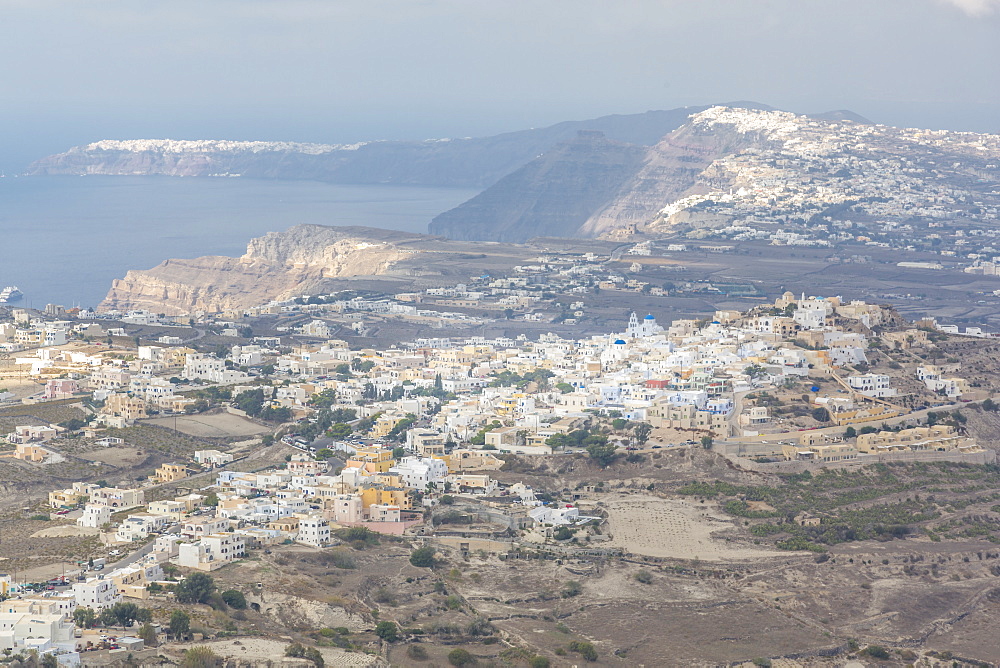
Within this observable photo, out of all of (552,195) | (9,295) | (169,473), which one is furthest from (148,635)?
(552,195)

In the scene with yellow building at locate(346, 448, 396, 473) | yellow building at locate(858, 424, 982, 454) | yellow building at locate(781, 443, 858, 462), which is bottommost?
yellow building at locate(346, 448, 396, 473)

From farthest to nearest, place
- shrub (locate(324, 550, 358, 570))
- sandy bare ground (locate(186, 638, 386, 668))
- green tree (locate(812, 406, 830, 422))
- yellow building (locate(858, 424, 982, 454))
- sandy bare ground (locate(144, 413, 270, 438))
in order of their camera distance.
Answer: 1. sandy bare ground (locate(144, 413, 270, 438))
2. green tree (locate(812, 406, 830, 422))
3. yellow building (locate(858, 424, 982, 454))
4. shrub (locate(324, 550, 358, 570))
5. sandy bare ground (locate(186, 638, 386, 668))

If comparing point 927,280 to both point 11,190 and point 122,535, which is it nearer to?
point 122,535

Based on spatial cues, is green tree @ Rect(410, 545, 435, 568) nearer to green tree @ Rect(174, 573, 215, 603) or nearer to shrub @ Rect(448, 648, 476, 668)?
green tree @ Rect(174, 573, 215, 603)

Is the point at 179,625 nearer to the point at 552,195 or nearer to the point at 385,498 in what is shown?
the point at 385,498

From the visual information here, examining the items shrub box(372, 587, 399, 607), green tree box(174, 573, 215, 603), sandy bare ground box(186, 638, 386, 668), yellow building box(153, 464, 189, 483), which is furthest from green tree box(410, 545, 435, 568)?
yellow building box(153, 464, 189, 483)

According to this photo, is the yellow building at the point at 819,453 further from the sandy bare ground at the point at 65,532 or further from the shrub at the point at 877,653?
the sandy bare ground at the point at 65,532

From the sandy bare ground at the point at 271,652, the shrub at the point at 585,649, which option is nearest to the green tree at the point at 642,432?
the shrub at the point at 585,649
